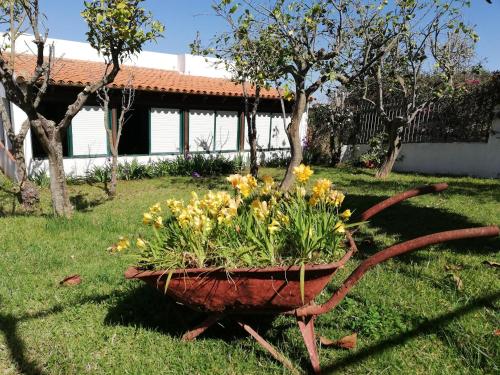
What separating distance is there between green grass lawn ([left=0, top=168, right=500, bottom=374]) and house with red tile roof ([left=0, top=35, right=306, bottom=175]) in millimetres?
5360

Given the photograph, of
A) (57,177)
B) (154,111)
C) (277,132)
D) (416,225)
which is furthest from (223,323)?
(277,132)

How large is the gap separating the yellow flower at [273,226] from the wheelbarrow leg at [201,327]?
0.71 metres

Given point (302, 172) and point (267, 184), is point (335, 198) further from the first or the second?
point (267, 184)

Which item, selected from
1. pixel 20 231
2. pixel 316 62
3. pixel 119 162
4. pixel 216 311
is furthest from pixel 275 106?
pixel 216 311

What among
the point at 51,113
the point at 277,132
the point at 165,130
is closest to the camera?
the point at 165,130

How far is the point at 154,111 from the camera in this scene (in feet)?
39.0

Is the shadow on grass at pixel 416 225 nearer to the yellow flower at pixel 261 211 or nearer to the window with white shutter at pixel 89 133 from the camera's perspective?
the yellow flower at pixel 261 211

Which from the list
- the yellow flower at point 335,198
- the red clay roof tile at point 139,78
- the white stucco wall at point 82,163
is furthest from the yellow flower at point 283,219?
the white stucco wall at point 82,163

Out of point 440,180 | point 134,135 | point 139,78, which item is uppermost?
point 139,78

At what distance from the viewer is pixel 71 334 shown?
2982 millimetres

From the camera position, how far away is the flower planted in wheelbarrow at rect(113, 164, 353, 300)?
A: 2.42 meters

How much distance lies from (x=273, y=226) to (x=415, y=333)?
1494 millimetres

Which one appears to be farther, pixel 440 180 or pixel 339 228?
pixel 440 180

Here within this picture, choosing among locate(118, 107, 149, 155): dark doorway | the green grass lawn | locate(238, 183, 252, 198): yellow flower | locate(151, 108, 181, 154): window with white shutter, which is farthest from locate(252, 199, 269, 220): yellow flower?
locate(118, 107, 149, 155): dark doorway
